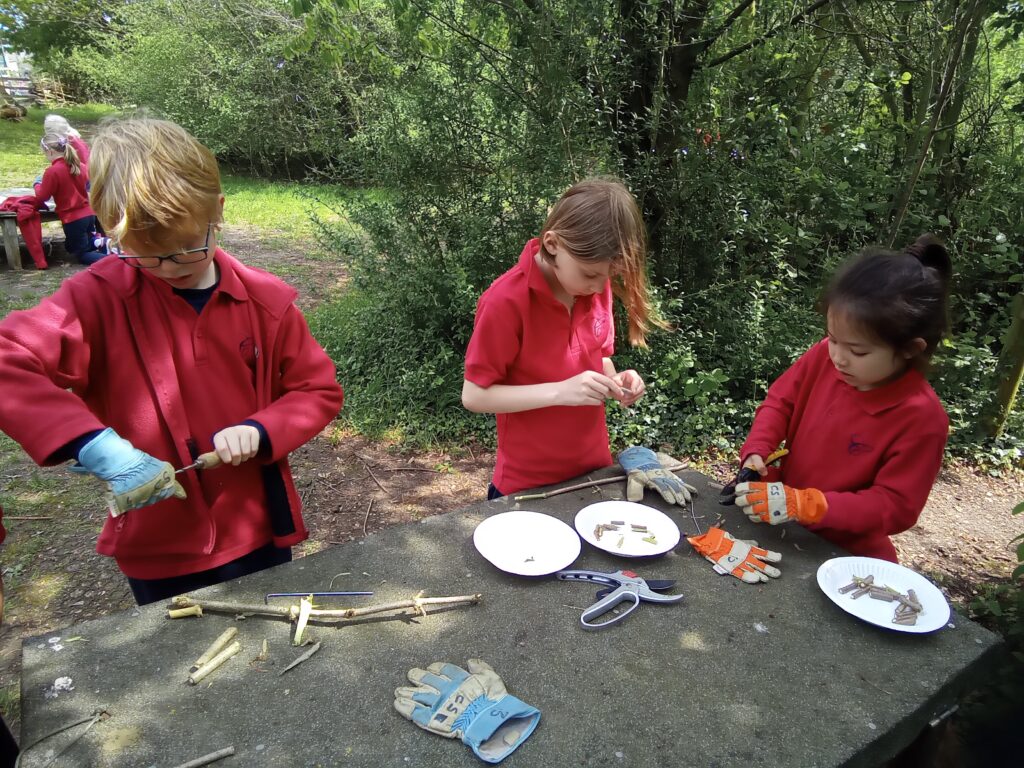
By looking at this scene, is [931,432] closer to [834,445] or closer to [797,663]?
[834,445]

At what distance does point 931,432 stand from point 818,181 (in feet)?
10.8

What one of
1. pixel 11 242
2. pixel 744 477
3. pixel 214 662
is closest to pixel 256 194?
pixel 11 242

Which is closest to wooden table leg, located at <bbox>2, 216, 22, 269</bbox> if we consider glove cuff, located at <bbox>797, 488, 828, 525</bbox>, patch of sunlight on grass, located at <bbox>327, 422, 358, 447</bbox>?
patch of sunlight on grass, located at <bbox>327, 422, 358, 447</bbox>

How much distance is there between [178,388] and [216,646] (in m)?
0.64

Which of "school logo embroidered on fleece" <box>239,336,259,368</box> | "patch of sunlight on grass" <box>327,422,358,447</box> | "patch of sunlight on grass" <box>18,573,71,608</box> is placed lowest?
"patch of sunlight on grass" <box>18,573,71,608</box>

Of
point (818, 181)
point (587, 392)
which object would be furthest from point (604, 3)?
point (587, 392)

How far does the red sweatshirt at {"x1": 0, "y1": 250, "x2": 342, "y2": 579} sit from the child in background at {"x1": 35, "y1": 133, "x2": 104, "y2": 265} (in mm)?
7269

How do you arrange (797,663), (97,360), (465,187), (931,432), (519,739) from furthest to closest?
(465,187) → (931,432) → (97,360) → (797,663) → (519,739)

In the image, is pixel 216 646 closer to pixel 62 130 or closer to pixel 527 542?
pixel 527 542

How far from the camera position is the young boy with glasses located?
1.37 m

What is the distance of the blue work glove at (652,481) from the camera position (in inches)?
79.2

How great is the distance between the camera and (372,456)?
458 centimetres

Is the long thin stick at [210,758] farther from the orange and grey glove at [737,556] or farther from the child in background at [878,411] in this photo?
the child in background at [878,411]

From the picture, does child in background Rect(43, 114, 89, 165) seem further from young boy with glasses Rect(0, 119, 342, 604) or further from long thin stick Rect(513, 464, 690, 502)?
long thin stick Rect(513, 464, 690, 502)
